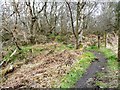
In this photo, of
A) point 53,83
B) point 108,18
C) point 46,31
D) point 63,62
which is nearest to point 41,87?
point 53,83

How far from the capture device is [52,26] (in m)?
37.0

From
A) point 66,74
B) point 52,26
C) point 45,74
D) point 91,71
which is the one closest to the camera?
point 66,74

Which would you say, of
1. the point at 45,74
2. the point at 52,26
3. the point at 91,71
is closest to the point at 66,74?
the point at 45,74

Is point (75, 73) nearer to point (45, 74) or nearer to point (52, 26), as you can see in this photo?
point (45, 74)

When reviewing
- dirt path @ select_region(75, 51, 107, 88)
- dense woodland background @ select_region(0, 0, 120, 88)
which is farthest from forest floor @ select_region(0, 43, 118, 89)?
dense woodland background @ select_region(0, 0, 120, 88)

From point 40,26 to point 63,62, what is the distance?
1884 cm

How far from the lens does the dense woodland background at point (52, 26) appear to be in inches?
916

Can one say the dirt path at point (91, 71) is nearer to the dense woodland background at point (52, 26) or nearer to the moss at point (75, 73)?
the moss at point (75, 73)

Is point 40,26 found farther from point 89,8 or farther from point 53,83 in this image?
point 53,83

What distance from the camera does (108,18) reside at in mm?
43094

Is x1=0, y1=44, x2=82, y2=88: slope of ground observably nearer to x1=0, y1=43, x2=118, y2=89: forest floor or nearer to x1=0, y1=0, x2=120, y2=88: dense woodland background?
x1=0, y1=43, x2=118, y2=89: forest floor

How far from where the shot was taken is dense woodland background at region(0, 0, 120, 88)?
76.4 ft

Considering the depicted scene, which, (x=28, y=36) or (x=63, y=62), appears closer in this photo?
(x=63, y=62)

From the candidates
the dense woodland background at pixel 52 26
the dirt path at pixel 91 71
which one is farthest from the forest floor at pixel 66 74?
the dense woodland background at pixel 52 26
